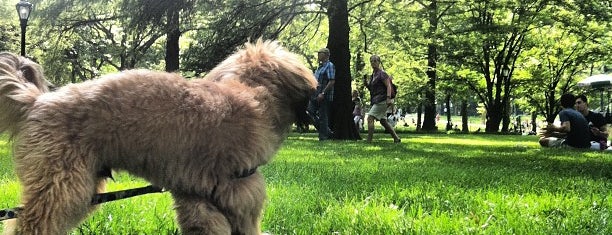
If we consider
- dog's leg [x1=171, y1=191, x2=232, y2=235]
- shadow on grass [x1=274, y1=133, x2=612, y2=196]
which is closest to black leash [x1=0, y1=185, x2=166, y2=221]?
dog's leg [x1=171, y1=191, x2=232, y2=235]

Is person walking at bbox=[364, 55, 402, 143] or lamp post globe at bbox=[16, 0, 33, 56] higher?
lamp post globe at bbox=[16, 0, 33, 56]

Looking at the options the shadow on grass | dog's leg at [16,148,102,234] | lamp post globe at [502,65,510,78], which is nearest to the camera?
dog's leg at [16,148,102,234]

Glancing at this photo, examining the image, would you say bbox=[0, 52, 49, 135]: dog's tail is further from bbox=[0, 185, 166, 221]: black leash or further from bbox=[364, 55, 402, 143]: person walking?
bbox=[364, 55, 402, 143]: person walking

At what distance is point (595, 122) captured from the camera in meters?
12.8

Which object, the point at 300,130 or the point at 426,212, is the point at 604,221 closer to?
the point at 426,212

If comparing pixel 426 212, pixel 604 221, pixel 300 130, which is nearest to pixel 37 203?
pixel 300 130

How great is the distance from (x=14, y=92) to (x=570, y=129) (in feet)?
39.1

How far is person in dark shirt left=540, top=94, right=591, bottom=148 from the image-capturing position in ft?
37.5

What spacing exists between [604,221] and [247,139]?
8.54 feet

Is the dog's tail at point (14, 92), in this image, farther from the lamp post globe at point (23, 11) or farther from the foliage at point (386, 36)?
the lamp post globe at point (23, 11)

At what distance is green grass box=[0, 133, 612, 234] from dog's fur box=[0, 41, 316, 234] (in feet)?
2.77

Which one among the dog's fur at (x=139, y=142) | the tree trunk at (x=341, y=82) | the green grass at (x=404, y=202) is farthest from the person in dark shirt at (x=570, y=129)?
the dog's fur at (x=139, y=142)

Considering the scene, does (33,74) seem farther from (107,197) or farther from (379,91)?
(379,91)

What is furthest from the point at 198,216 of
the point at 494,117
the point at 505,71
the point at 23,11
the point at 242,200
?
the point at 494,117
